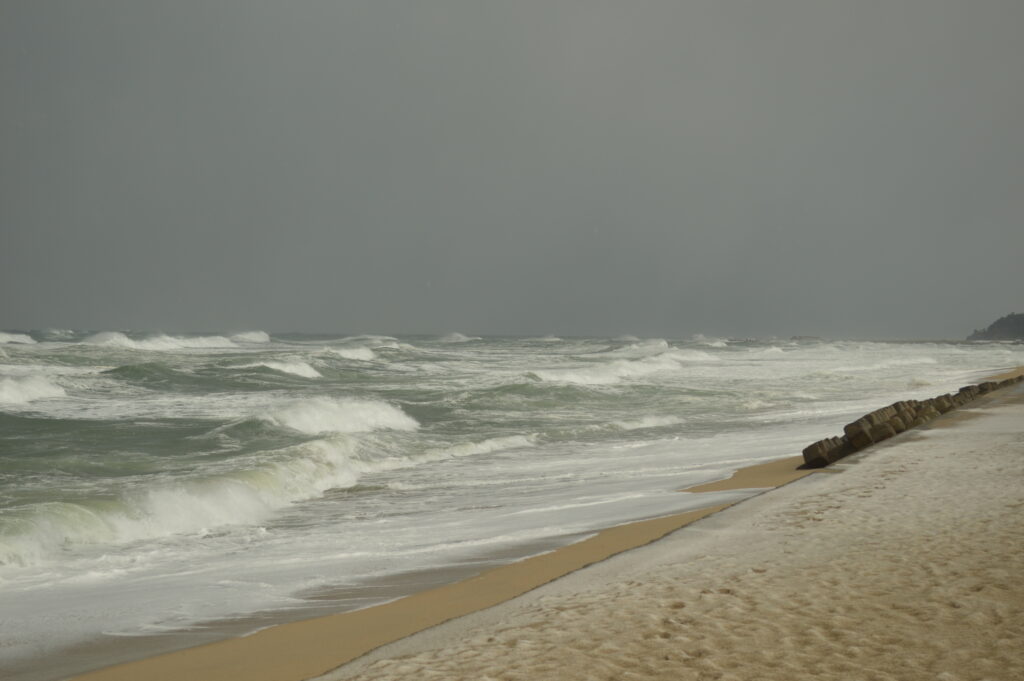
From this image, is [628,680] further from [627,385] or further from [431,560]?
[627,385]

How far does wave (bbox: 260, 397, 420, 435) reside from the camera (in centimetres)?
1931

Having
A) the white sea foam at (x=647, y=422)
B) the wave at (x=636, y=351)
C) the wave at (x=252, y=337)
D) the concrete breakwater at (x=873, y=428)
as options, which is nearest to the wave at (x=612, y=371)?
the wave at (x=636, y=351)

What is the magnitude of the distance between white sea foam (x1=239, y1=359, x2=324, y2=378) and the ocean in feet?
21.5

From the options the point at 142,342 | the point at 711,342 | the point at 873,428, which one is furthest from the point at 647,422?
the point at 711,342

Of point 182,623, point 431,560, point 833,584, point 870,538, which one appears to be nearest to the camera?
point 833,584

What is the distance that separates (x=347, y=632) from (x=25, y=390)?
23140mm

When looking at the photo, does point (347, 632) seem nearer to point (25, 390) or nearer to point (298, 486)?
point (298, 486)

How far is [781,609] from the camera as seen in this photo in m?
4.96

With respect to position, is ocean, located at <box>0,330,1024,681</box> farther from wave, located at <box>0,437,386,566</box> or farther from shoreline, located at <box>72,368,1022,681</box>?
shoreline, located at <box>72,368,1022,681</box>

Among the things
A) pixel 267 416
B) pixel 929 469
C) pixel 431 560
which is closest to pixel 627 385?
pixel 267 416

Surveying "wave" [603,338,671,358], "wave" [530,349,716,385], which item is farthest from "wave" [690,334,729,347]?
"wave" [530,349,716,385]

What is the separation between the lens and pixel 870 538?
6.60 m

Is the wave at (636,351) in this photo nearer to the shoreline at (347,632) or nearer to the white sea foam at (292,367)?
the white sea foam at (292,367)

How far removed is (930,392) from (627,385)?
10.3 m
